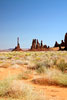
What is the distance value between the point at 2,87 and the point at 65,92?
2293 millimetres

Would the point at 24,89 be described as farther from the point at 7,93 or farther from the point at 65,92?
the point at 65,92

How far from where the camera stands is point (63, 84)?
6.09m

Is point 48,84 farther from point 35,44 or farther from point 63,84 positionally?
point 35,44

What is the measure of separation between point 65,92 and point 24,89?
1809 mm

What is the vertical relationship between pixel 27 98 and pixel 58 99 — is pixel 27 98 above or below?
above

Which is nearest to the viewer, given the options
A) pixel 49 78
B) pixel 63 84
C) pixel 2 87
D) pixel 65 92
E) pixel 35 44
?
pixel 2 87

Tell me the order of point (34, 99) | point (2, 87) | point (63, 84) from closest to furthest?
point (34, 99) → point (2, 87) → point (63, 84)

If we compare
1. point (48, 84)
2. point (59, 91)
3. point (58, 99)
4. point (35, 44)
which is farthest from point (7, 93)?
point (35, 44)

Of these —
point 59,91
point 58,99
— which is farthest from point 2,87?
point 59,91

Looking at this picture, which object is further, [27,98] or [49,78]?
[49,78]

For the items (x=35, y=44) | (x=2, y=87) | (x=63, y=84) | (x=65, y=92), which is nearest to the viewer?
(x=2, y=87)

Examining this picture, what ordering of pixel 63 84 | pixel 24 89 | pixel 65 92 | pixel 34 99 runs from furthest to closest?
1. pixel 63 84
2. pixel 65 92
3. pixel 24 89
4. pixel 34 99

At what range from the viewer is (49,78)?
6.61m

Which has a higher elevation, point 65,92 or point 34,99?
point 34,99
